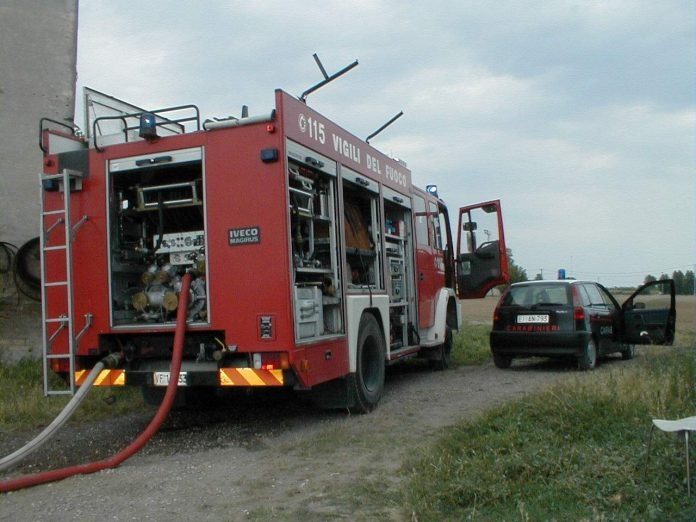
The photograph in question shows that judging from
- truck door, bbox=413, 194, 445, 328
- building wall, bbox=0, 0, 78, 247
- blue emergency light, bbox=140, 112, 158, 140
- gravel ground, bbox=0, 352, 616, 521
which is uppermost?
building wall, bbox=0, 0, 78, 247

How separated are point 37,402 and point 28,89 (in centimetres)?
533

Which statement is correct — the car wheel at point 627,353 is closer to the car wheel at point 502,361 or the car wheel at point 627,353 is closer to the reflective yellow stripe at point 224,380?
the car wheel at point 502,361

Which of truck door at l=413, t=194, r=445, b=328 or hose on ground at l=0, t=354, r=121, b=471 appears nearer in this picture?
hose on ground at l=0, t=354, r=121, b=471

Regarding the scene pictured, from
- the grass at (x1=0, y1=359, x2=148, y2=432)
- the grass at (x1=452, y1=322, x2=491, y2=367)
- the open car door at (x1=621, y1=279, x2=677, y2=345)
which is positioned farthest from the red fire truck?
the grass at (x1=452, y1=322, x2=491, y2=367)

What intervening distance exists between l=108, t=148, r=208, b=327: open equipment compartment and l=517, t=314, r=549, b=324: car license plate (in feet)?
18.6

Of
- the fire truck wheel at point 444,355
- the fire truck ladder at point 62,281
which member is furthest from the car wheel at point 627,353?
the fire truck ladder at point 62,281

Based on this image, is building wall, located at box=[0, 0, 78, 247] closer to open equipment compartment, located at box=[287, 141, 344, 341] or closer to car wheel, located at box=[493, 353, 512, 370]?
open equipment compartment, located at box=[287, 141, 344, 341]

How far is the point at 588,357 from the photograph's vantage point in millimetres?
11172

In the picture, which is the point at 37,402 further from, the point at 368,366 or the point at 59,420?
the point at 368,366

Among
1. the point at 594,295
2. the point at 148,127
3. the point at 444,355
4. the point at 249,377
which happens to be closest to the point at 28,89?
the point at 148,127

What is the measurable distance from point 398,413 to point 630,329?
359 centimetres

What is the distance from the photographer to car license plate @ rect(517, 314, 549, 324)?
11195 millimetres

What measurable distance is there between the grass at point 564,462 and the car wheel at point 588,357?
420 cm

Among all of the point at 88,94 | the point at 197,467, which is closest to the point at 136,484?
the point at 197,467
